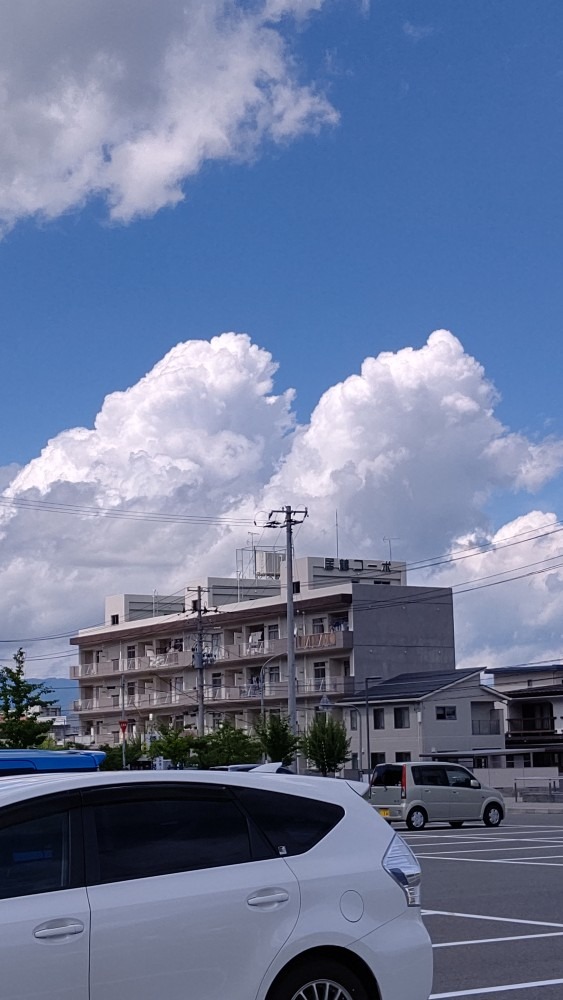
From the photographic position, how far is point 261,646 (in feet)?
245

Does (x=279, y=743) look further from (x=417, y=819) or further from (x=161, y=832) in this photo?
(x=161, y=832)

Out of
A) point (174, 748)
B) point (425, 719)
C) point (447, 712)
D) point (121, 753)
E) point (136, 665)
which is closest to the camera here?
point (121, 753)

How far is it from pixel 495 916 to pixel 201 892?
8.67m

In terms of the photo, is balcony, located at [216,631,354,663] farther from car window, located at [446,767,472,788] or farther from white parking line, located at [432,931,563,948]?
white parking line, located at [432,931,563,948]

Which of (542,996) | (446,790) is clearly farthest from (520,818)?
(542,996)

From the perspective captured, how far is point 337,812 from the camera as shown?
6.80m

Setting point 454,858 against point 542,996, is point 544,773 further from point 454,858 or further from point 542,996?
point 542,996

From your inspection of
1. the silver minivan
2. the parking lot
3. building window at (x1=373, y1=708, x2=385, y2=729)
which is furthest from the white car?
building window at (x1=373, y1=708, x2=385, y2=729)

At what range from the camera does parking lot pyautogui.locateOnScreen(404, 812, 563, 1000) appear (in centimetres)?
981

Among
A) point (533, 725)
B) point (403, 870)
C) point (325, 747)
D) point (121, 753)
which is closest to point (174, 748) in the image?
point (121, 753)

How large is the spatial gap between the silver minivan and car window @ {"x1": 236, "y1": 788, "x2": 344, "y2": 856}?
26224 mm

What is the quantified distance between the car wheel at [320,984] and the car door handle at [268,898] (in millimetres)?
361

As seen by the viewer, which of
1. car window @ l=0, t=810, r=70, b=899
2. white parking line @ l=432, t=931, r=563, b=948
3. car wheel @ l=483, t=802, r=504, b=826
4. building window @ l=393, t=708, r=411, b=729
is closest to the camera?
car window @ l=0, t=810, r=70, b=899

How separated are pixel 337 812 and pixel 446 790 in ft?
89.8
